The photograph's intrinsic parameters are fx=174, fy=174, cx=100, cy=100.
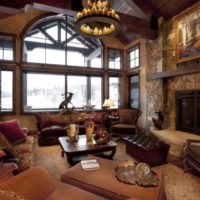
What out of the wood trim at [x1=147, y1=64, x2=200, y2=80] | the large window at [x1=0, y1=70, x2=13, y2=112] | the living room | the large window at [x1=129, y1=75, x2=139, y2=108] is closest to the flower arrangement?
the living room

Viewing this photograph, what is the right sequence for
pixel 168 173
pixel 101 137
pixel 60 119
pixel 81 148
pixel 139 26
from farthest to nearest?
pixel 60 119
pixel 139 26
pixel 101 137
pixel 81 148
pixel 168 173

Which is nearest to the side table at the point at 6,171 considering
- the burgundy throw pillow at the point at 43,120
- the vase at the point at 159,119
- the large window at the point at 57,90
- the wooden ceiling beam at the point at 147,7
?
the burgundy throw pillow at the point at 43,120

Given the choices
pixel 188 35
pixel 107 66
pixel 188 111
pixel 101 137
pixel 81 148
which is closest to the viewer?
pixel 81 148

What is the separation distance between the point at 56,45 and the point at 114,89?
9.42 ft

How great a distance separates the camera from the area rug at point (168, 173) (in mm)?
2474

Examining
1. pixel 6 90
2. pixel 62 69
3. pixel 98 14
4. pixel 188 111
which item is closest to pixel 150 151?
pixel 188 111

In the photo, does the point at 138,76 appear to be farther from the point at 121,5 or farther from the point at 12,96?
the point at 12,96

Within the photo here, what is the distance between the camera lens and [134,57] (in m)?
6.95

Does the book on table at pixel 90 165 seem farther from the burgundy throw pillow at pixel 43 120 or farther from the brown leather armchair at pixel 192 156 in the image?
the burgundy throw pillow at pixel 43 120

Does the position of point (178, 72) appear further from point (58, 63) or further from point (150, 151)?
point (58, 63)

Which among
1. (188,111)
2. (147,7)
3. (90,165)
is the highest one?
(147,7)

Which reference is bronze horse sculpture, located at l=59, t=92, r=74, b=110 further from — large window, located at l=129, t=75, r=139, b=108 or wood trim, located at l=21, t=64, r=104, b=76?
large window, located at l=129, t=75, r=139, b=108

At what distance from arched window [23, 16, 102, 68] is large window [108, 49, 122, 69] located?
21.9 inches

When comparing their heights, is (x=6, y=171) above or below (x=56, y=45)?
below
